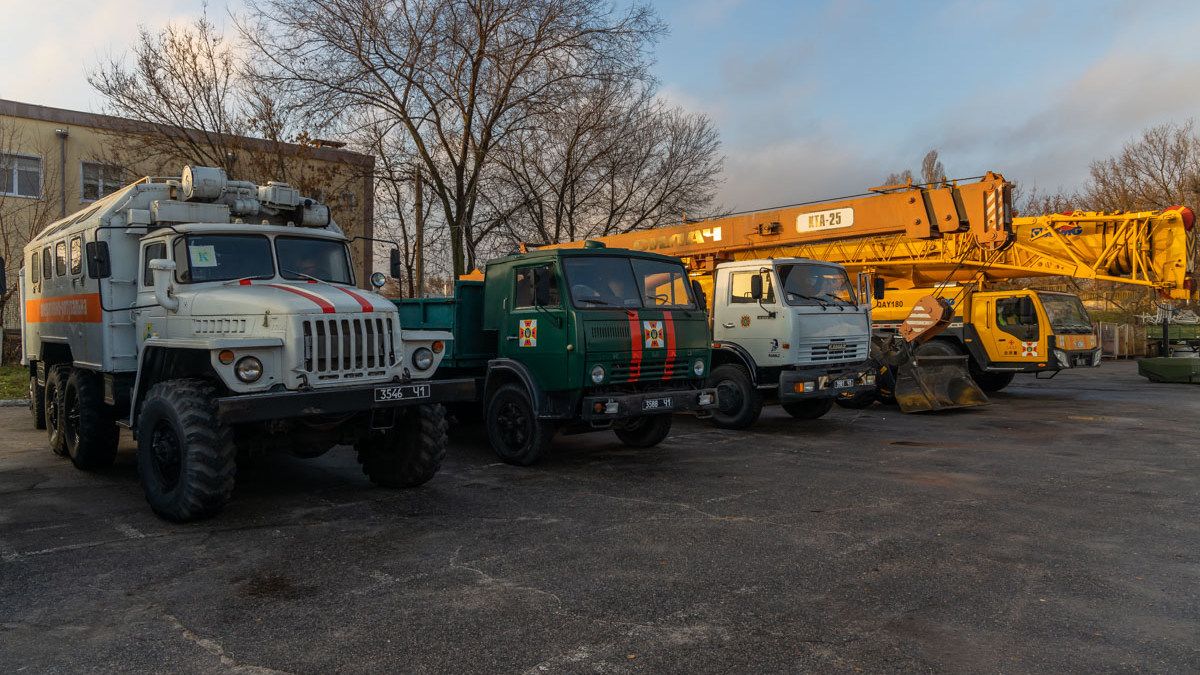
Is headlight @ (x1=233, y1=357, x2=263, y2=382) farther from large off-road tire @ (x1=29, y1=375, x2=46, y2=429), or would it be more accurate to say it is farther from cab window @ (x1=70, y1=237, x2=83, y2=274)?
large off-road tire @ (x1=29, y1=375, x2=46, y2=429)

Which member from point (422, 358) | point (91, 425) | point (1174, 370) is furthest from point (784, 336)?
point (1174, 370)

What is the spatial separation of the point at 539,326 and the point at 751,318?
407 cm

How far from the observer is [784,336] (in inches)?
430

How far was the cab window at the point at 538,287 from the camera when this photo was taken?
8398 millimetres

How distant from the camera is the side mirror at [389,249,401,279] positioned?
8.62m

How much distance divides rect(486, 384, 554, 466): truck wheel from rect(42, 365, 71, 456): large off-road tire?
4.73 metres

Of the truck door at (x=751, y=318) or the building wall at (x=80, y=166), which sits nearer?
the truck door at (x=751, y=318)

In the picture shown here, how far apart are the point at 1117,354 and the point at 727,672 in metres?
33.6

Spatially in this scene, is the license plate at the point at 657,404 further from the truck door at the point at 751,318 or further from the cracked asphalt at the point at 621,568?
the truck door at the point at 751,318

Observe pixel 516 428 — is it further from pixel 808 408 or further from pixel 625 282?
pixel 808 408

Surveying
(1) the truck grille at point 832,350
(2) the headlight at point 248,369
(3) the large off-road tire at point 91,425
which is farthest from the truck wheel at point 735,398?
(3) the large off-road tire at point 91,425

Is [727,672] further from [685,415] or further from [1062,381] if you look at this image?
[1062,381]

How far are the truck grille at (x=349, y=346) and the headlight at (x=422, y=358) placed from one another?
0.39 m

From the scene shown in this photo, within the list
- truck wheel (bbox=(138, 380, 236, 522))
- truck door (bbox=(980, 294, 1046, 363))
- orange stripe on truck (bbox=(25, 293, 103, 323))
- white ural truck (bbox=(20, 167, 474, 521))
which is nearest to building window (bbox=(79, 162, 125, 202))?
orange stripe on truck (bbox=(25, 293, 103, 323))
